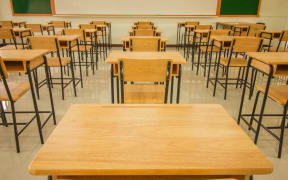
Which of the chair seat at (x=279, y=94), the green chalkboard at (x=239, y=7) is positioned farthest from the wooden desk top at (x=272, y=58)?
the green chalkboard at (x=239, y=7)

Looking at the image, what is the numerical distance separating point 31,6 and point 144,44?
20.1 feet

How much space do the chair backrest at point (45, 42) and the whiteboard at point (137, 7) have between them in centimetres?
474

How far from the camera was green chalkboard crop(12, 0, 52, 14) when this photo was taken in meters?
7.20

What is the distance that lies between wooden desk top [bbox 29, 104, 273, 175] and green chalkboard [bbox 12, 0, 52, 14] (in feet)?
24.6

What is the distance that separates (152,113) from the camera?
979 mm

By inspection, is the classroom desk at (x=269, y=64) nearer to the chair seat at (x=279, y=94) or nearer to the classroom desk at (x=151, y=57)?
the chair seat at (x=279, y=94)

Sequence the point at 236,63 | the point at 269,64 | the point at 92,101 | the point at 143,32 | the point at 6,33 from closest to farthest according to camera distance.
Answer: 1. the point at 269,64
2. the point at 92,101
3. the point at 236,63
4. the point at 143,32
5. the point at 6,33

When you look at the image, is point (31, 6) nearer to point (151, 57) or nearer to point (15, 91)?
point (15, 91)

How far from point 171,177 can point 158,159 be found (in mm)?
208

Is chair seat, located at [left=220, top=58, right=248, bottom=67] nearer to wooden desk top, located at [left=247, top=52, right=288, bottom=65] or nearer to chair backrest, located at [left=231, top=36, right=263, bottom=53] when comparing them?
chair backrest, located at [left=231, top=36, right=263, bottom=53]

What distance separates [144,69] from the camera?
177cm

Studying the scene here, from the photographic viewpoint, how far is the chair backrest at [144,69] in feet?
5.70

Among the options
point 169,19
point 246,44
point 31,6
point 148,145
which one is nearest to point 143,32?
point 246,44

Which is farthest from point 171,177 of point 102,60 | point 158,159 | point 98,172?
point 102,60
